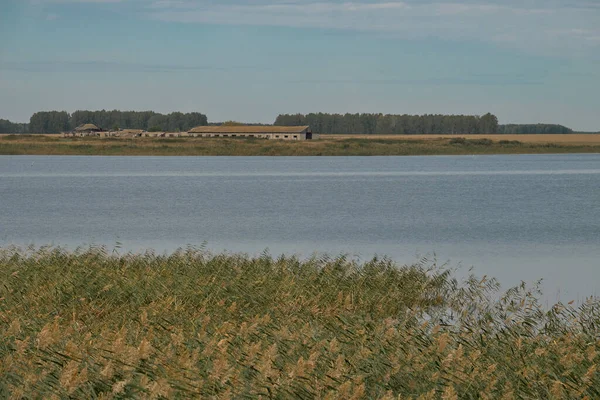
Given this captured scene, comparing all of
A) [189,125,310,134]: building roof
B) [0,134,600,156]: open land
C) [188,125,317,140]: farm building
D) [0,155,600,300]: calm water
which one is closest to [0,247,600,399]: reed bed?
[0,155,600,300]: calm water

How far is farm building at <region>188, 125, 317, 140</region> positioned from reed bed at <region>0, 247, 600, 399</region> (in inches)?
5692

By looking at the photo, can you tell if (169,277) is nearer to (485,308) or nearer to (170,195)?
(485,308)

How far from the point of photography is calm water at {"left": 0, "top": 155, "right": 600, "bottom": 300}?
2550 centimetres

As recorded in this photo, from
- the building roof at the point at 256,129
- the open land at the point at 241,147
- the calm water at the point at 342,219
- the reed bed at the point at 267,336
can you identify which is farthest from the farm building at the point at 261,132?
the reed bed at the point at 267,336

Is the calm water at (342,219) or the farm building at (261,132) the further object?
the farm building at (261,132)

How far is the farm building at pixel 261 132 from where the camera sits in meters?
162

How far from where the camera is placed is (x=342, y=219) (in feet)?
124

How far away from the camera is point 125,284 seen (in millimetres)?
14406

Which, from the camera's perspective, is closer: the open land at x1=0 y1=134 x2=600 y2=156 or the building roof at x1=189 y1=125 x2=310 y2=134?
the open land at x1=0 y1=134 x2=600 y2=156

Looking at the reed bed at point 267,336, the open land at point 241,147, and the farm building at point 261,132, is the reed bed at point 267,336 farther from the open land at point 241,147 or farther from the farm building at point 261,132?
the farm building at point 261,132

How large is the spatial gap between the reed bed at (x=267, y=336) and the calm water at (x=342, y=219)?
515 centimetres

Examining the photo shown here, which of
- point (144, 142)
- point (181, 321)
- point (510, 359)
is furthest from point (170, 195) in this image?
point (144, 142)

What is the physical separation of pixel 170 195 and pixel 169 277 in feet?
125

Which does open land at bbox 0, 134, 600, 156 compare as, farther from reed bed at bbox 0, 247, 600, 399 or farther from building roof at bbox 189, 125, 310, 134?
reed bed at bbox 0, 247, 600, 399
